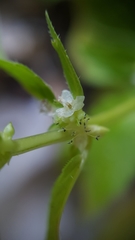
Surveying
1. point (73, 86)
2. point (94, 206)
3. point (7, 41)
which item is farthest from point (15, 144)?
point (7, 41)

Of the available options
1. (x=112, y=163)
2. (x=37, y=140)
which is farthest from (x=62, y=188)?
(x=112, y=163)

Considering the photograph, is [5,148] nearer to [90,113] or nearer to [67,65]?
[67,65]

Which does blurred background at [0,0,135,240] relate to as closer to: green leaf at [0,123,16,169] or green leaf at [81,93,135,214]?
green leaf at [81,93,135,214]

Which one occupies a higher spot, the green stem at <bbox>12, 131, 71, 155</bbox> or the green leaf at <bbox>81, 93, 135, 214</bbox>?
the green leaf at <bbox>81, 93, 135, 214</bbox>

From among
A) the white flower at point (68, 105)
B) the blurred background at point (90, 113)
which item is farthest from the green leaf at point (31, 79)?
the blurred background at point (90, 113)

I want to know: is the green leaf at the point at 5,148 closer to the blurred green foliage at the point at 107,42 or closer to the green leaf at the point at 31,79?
the green leaf at the point at 31,79

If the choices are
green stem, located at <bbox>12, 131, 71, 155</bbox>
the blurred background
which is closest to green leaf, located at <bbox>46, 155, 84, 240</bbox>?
green stem, located at <bbox>12, 131, 71, 155</bbox>
